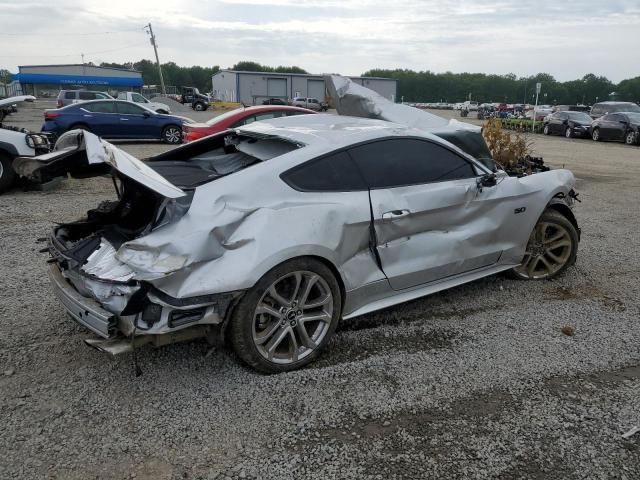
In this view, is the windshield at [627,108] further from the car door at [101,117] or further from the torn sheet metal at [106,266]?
the torn sheet metal at [106,266]

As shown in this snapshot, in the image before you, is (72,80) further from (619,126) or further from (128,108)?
(619,126)

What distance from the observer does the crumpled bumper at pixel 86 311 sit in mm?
2834

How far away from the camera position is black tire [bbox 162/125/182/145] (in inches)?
635

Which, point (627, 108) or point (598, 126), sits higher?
point (627, 108)

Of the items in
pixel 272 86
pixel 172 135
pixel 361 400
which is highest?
pixel 272 86

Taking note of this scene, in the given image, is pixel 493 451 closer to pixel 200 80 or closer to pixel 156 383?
pixel 156 383

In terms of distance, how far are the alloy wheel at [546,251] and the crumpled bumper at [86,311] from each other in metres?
3.68

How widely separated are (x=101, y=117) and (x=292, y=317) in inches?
551

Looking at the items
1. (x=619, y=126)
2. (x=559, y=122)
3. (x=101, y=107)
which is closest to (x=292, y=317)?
(x=101, y=107)

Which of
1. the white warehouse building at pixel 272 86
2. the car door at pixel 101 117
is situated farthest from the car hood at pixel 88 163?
the white warehouse building at pixel 272 86

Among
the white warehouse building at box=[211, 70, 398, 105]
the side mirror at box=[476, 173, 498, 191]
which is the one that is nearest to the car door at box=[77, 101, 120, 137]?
the side mirror at box=[476, 173, 498, 191]

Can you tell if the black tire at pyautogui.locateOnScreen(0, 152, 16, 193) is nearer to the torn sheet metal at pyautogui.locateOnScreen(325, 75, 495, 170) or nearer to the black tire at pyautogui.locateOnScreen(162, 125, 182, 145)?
the torn sheet metal at pyautogui.locateOnScreen(325, 75, 495, 170)

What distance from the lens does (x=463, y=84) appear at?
129750mm

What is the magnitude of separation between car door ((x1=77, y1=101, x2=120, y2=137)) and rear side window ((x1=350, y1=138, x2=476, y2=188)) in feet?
43.7
